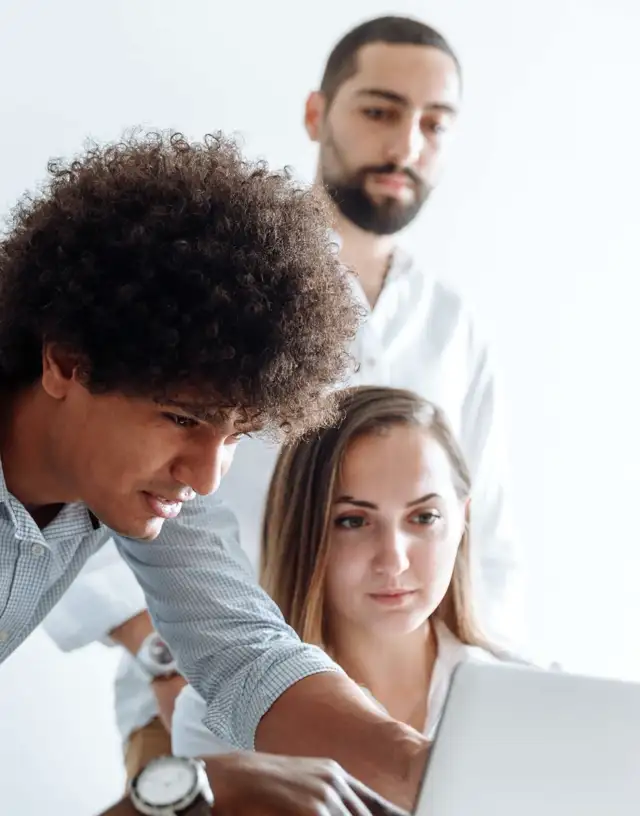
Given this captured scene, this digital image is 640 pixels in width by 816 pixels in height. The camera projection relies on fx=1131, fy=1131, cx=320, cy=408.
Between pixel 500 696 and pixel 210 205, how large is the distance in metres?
0.44

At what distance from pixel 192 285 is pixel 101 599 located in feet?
2.22

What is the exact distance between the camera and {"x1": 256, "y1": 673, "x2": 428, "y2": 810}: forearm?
2.53ft

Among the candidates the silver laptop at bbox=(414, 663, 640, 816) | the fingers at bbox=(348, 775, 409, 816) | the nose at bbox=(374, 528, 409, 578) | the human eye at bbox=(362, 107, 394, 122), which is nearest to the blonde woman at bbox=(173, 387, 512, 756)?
the nose at bbox=(374, 528, 409, 578)

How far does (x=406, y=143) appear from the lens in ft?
Result: 4.56

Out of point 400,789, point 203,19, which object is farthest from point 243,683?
point 203,19

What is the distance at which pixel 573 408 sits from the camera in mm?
1629

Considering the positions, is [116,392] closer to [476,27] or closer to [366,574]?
[366,574]

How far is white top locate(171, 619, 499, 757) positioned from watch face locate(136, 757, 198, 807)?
0.61 metres

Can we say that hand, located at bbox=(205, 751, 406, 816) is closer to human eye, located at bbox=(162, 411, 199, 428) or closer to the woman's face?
human eye, located at bbox=(162, 411, 199, 428)

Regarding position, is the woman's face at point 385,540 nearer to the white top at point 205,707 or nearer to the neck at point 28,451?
the white top at point 205,707

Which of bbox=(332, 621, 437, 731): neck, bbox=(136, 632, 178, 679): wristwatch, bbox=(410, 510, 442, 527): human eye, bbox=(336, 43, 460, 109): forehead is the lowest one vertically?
bbox=(136, 632, 178, 679): wristwatch

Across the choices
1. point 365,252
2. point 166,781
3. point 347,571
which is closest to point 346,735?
point 166,781

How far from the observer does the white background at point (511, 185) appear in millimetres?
1616

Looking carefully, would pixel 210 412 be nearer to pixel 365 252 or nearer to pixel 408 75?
pixel 365 252
